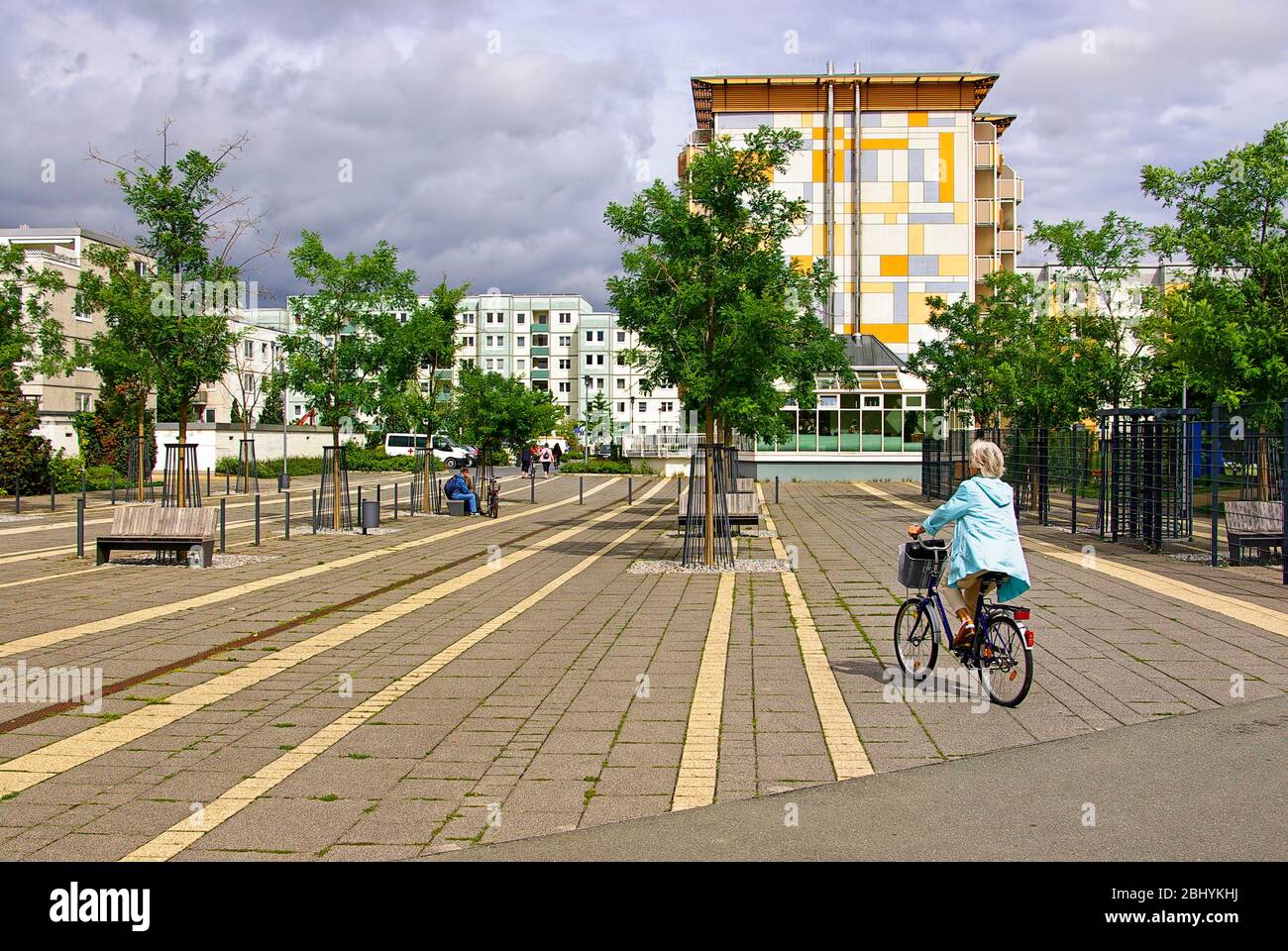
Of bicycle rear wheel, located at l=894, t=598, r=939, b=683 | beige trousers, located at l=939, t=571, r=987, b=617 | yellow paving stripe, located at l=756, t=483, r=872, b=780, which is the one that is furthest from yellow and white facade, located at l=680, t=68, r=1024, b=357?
beige trousers, located at l=939, t=571, r=987, b=617

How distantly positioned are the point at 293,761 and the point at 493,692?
2.02 metres

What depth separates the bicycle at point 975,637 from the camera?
7.33 m

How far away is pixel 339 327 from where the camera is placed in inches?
918

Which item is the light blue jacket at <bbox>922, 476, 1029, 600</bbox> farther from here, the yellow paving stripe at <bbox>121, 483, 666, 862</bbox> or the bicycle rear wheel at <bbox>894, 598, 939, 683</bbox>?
the yellow paving stripe at <bbox>121, 483, 666, 862</bbox>

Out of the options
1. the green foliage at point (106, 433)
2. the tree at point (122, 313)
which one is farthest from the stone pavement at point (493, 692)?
the green foliage at point (106, 433)

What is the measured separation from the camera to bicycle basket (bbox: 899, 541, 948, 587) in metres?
8.23

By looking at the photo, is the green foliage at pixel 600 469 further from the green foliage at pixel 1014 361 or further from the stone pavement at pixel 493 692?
the stone pavement at pixel 493 692

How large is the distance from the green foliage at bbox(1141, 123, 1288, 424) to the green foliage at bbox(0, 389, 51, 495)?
1152 inches

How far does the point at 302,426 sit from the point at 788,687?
6208cm

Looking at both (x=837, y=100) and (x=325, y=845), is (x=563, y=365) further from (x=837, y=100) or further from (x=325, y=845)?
(x=325, y=845)

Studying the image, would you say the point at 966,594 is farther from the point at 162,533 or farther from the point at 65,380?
the point at 65,380

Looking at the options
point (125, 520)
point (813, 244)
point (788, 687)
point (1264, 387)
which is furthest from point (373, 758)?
point (813, 244)

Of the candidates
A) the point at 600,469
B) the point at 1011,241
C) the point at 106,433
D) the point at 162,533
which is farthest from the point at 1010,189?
the point at 162,533

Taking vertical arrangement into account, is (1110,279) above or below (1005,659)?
above
